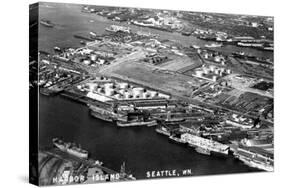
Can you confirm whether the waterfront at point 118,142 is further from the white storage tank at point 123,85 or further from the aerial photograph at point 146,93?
the white storage tank at point 123,85

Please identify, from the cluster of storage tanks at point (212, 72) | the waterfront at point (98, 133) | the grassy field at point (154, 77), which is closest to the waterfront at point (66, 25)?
the waterfront at point (98, 133)

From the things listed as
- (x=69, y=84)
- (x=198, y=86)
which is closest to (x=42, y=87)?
(x=69, y=84)

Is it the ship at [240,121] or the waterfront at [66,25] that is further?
the ship at [240,121]

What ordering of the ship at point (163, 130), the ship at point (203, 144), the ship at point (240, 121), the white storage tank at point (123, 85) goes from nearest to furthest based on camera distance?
1. the white storage tank at point (123, 85)
2. the ship at point (163, 130)
3. the ship at point (203, 144)
4. the ship at point (240, 121)

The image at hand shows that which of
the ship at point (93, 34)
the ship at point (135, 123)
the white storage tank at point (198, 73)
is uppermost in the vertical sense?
the ship at point (93, 34)

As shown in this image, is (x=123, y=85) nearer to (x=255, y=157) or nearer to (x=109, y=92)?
(x=109, y=92)

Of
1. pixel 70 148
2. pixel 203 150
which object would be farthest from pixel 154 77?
pixel 70 148
